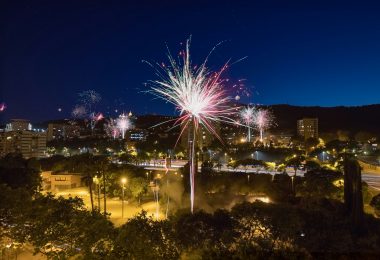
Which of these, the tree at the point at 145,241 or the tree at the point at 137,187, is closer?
the tree at the point at 145,241

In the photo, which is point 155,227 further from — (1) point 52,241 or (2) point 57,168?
(2) point 57,168

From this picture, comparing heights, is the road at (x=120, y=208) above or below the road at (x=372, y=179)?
below

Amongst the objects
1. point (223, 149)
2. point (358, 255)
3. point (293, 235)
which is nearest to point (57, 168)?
point (223, 149)

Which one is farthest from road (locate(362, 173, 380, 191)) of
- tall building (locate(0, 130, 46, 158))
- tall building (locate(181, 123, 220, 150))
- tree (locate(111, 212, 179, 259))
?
tall building (locate(0, 130, 46, 158))

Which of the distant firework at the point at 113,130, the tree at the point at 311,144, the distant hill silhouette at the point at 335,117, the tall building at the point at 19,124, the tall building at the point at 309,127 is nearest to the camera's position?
the tree at the point at 311,144

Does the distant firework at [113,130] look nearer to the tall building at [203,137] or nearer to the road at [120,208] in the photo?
the tall building at [203,137]

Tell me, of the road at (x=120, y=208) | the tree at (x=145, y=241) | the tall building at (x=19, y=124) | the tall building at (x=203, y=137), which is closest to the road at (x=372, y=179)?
the road at (x=120, y=208)

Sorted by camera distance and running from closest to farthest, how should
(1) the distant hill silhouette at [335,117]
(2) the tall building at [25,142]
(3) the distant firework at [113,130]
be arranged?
(2) the tall building at [25,142]
(3) the distant firework at [113,130]
(1) the distant hill silhouette at [335,117]

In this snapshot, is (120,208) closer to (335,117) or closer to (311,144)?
(311,144)
